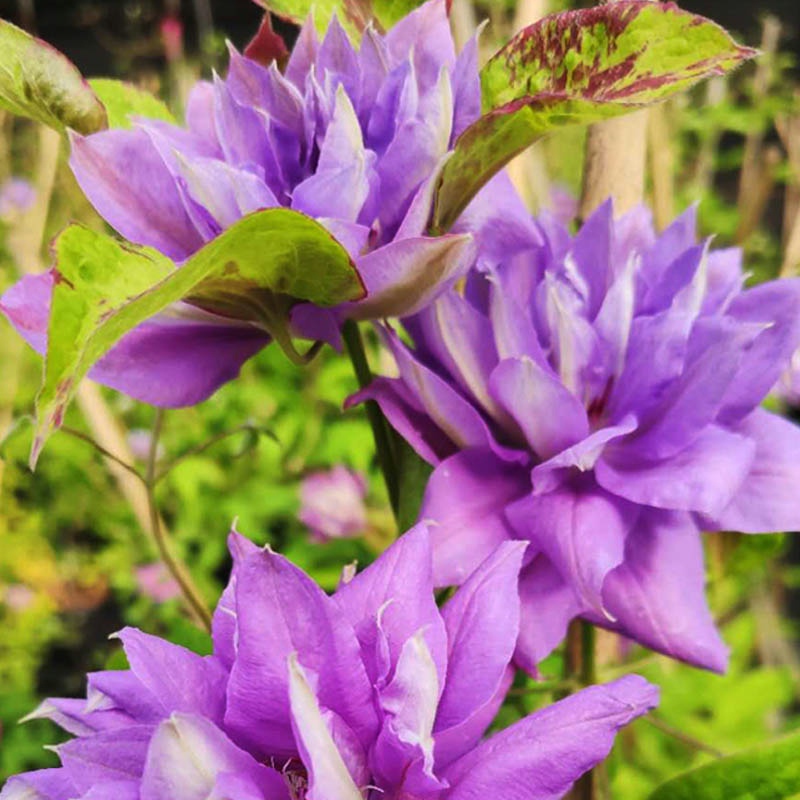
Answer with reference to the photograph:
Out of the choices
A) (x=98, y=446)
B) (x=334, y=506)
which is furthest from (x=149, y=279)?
(x=334, y=506)

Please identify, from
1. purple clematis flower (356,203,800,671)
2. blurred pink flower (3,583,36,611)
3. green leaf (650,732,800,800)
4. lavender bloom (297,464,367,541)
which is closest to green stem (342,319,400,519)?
purple clematis flower (356,203,800,671)

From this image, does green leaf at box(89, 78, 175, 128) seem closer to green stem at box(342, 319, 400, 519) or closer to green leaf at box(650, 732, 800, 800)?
green stem at box(342, 319, 400, 519)

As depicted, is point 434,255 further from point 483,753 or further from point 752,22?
point 752,22

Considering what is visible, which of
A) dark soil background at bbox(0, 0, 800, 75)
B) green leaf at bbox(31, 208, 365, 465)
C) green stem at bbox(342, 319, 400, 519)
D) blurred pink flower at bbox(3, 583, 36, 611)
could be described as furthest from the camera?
dark soil background at bbox(0, 0, 800, 75)

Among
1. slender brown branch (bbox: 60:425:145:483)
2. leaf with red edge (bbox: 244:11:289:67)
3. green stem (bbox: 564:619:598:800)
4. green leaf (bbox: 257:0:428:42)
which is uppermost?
green leaf (bbox: 257:0:428:42)

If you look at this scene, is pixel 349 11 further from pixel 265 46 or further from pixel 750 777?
pixel 750 777

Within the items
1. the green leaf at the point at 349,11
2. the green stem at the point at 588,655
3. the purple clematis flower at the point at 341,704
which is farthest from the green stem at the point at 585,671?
the green leaf at the point at 349,11

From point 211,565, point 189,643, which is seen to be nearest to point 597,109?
point 189,643

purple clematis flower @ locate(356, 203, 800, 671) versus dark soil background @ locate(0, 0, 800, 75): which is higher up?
dark soil background @ locate(0, 0, 800, 75)
